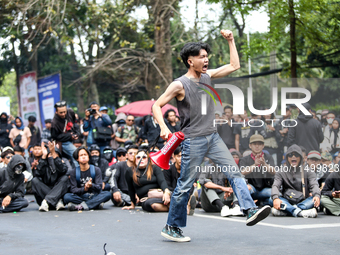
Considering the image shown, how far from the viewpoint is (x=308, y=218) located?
779 centimetres

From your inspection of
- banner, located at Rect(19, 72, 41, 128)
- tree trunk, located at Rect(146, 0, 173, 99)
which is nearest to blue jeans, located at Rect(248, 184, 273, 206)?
tree trunk, located at Rect(146, 0, 173, 99)

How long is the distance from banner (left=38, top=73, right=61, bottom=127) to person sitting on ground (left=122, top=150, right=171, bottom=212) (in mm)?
11212

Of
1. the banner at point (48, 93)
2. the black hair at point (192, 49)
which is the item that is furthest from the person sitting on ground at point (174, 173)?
the banner at point (48, 93)

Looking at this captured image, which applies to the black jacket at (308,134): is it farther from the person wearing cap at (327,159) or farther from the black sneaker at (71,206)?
the black sneaker at (71,206)

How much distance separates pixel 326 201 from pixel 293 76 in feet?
12.6

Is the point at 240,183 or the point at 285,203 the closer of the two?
the point at 240,183

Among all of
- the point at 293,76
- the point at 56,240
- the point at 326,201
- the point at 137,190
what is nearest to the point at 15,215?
the point at 137,190

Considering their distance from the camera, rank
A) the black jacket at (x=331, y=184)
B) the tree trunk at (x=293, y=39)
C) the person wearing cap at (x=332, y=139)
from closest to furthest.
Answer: the black jacket at (x=331, y=184) → the person wearing cap at (x=332, y=139) → the tree trunk at (x=293, y=39)

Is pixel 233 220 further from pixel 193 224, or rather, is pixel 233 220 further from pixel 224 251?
pixel 224 251

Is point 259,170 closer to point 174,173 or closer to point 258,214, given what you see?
point 174,173

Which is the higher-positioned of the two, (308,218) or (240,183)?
(240,183)

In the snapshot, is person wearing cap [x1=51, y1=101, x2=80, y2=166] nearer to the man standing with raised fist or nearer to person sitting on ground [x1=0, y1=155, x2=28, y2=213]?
person sitting on ground [x1=0, y1=155, x2=28, y2=213]

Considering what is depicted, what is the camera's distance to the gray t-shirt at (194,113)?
202 inches

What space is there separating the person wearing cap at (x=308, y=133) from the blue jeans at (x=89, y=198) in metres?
3.71
